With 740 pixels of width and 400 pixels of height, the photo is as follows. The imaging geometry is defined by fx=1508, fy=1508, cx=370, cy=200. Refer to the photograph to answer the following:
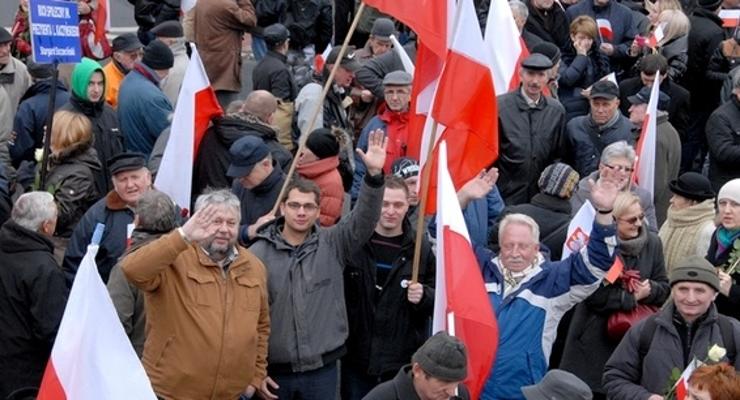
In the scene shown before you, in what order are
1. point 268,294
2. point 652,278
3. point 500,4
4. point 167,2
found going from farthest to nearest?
point 167,2 < point 500,4 < point 652,278 < point 268,294

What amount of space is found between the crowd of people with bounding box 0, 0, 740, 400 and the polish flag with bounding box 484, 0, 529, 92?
7.0 inches

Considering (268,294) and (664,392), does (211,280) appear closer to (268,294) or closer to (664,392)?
(268,294)

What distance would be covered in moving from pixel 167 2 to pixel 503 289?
8.36m

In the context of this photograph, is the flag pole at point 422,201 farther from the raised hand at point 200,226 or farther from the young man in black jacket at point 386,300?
the raised hand at point 200,226

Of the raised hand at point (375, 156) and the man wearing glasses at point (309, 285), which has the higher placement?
the raised hand at point (375, 156)

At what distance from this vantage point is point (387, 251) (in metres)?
8.07

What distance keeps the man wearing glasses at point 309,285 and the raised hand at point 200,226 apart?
79 centimetres

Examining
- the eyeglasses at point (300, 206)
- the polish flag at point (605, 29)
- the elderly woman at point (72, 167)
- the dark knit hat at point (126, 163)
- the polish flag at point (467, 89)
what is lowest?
the elderly woman at point (72, 167)

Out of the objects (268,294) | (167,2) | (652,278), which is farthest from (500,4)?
(167,2)

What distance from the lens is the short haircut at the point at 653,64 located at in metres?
11.9

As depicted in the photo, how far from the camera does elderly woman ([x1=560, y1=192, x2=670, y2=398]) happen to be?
7.95 m

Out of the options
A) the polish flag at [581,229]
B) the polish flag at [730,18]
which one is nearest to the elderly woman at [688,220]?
the polish flag at [581,229]

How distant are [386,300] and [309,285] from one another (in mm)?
500

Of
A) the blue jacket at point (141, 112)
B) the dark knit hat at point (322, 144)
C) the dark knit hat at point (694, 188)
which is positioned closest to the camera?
the dark knit hat at point (694, 188)
